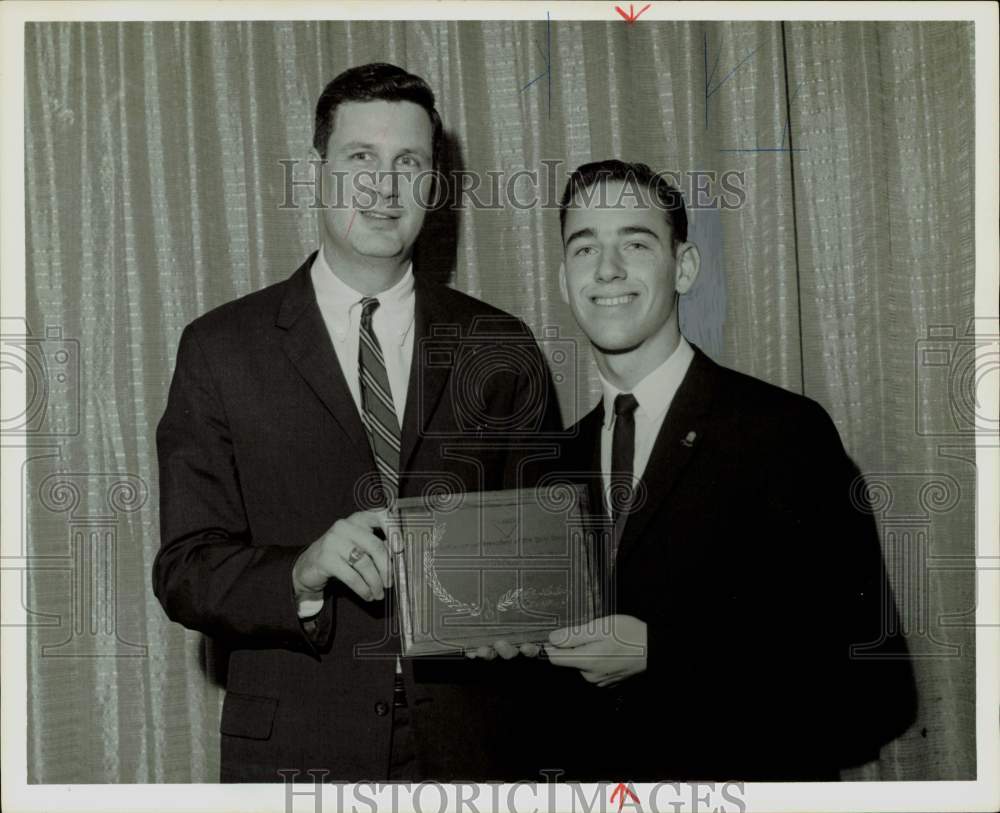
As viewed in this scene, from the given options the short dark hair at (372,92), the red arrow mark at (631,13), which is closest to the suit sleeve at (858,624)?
the red arrow mark at (631,13)

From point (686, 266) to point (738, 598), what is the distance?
626mm

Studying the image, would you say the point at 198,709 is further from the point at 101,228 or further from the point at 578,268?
the point at 578,268

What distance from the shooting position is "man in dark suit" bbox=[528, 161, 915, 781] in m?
2.08

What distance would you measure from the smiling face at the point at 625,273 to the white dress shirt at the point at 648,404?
0.07 ft

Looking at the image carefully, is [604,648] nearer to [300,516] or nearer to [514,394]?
[514,394]

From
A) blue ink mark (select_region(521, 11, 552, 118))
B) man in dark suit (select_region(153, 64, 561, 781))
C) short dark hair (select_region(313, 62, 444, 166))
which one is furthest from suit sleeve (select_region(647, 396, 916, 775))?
short dark hair (select_region(313, 62, 444, 166))

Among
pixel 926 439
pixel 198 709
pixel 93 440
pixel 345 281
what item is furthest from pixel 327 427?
pixel 926 439

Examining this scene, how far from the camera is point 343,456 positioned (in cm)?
206

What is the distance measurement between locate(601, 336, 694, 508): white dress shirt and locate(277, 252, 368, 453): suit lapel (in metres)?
0.45

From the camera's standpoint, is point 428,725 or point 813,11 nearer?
point 428,725

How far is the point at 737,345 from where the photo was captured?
219 cm

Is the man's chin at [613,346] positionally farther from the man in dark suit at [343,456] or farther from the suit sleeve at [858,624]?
the suit sleeve at [858,624]

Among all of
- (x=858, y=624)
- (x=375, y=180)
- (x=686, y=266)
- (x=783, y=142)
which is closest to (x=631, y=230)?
(x=686, y=266)

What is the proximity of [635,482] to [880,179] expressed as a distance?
30.6 inches
